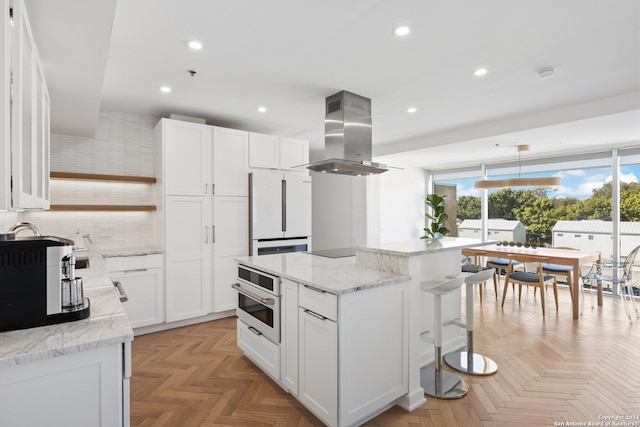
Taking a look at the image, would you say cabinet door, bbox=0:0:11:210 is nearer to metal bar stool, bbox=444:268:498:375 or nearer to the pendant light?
metal bar stool, bbox=444:268:498:375

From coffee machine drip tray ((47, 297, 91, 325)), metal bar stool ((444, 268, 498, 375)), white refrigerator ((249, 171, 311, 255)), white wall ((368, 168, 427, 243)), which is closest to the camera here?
coffee machine drip tray ((47, 297, 91, 325))

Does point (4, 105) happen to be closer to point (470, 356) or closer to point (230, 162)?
point (230, 162)

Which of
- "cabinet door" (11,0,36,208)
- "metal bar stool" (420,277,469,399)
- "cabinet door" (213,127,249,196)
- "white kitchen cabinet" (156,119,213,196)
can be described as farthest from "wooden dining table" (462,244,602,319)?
"cabinet door" (11,0,36,208)

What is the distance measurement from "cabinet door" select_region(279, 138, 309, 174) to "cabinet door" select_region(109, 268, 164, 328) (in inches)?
80.0

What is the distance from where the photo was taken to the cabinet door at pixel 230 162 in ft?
13.1

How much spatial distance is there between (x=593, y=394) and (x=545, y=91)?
2610 mm

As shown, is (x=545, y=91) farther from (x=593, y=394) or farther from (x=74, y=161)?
(x=74, y=161)

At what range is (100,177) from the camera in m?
3.65

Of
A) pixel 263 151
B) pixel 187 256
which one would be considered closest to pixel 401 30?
pixel 263 151

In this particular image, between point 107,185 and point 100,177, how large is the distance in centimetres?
26

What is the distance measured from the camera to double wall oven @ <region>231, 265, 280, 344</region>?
7.80 feet

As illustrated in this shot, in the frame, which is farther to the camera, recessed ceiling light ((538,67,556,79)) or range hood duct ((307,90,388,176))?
range hood duct ((307,90,388,176))

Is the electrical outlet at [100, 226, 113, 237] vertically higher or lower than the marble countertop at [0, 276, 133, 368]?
higher

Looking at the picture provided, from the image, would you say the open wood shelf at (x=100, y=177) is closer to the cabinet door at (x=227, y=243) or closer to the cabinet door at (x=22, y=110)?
the cabinet door at (x=227, y=243)
